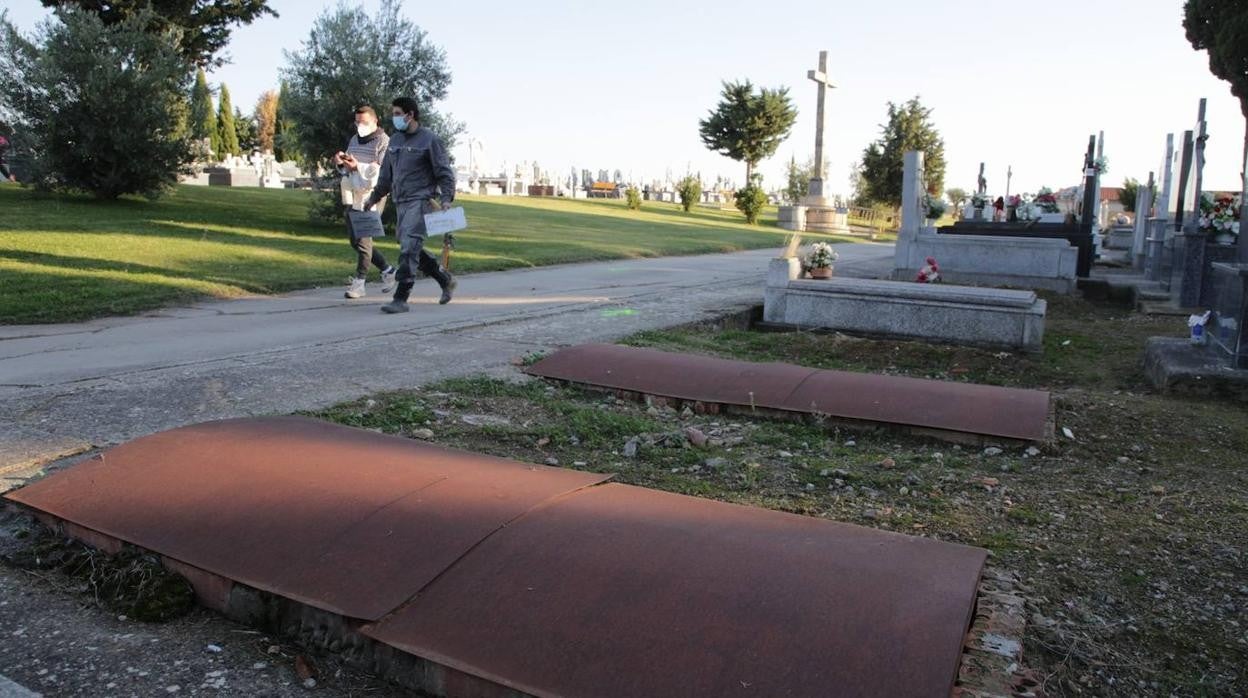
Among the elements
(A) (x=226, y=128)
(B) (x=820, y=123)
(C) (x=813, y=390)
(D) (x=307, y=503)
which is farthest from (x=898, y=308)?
(A) (x=226, y=128)

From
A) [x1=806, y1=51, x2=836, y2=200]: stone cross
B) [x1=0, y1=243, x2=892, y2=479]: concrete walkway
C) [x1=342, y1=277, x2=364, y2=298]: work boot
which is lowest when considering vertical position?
[x1=0, y1=243, x2=892, y2=479]: concrete walkway

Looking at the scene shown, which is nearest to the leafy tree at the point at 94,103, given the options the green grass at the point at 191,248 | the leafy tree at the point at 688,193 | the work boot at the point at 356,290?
the green grass at the point at 191,248

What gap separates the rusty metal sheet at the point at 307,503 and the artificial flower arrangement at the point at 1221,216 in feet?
38.0

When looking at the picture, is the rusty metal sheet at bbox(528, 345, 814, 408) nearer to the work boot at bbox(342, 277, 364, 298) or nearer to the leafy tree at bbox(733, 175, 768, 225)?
the work boot at bbox(342, 277, 364, 298)

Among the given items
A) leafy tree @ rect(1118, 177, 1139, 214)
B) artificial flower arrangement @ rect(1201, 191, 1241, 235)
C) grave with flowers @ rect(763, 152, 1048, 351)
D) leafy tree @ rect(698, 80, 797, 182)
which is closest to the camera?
grave with flowers @ rect(763, 152, 1048, 351)

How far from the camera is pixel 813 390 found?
5375 millimetres

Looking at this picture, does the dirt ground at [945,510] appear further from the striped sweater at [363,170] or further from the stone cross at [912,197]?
the stone cross at [912,197]

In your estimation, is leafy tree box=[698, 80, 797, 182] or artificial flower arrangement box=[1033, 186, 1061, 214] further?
leafy tree box=[698, 80, 797, 182]

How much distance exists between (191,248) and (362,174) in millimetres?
4681

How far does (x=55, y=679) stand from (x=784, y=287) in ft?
25.7

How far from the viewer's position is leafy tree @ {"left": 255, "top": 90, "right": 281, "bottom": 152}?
79875 mm

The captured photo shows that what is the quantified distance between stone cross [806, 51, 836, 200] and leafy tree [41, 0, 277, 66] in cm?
2077

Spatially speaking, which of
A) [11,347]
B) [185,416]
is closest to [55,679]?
[185,416]

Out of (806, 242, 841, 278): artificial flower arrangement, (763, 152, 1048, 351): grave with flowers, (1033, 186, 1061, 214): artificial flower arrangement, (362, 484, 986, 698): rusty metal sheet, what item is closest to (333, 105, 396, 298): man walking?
(763, 152, 1048, 351): grave with flowers
